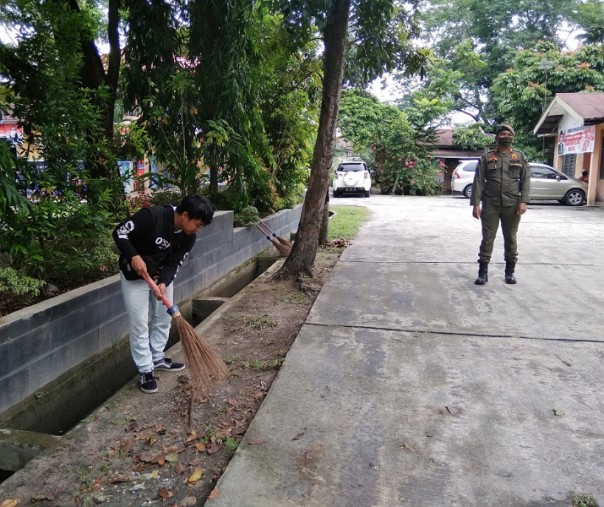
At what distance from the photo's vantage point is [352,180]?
22578 millimetres

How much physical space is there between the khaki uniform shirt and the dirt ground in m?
3.14

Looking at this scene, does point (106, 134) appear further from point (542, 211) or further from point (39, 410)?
point (542, 211)

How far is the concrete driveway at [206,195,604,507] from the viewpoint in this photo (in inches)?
98.4

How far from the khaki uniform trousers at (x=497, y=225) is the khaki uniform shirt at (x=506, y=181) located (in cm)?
7

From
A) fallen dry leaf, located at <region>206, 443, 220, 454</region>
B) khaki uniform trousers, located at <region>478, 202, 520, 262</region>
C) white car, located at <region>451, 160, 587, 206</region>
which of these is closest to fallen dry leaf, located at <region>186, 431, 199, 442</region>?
fallen dry leaf, located at <region>206, 443, 220, 454</region>

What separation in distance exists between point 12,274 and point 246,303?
99.4 inches

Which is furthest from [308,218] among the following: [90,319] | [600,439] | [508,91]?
[508,91]

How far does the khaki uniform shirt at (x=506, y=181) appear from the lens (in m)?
6.02

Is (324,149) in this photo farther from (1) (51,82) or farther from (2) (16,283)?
(2) (16,283)

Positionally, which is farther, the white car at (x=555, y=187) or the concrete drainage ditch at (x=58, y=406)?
the white car at (x=555, y=187)

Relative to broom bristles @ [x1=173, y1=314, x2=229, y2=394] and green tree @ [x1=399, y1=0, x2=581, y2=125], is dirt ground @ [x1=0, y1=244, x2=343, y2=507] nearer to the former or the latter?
broom bristles @ [x1=173, y1=314, x2=229, y2=394]

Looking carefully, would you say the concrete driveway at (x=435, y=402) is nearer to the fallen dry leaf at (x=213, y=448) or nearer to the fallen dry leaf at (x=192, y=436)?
the fallen dry leaf at (x=213, y=448)

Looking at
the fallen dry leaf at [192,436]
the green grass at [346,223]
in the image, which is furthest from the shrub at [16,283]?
the green grass at [346,223]

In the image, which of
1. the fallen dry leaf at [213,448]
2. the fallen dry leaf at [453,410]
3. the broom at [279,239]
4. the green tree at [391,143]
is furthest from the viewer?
the green tree at [391,143]
